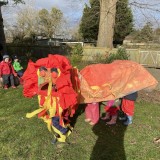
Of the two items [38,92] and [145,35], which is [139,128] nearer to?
[38,92]

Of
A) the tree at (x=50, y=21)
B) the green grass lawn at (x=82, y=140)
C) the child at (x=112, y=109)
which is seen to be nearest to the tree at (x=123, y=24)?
the tree at (x=50, y=21)

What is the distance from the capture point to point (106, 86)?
637 cm

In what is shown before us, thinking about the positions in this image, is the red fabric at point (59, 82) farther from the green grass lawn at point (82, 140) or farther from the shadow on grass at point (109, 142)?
the shadow on grass at point (109, 142)

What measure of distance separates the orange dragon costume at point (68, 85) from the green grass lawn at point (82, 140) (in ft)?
1.10

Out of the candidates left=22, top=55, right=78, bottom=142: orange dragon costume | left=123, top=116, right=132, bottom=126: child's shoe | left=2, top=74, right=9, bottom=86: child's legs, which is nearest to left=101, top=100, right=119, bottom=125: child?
left=123, top=116, right=132, bottom=126: child's shoe

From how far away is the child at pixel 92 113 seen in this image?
657cm

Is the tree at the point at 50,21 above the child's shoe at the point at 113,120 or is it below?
below

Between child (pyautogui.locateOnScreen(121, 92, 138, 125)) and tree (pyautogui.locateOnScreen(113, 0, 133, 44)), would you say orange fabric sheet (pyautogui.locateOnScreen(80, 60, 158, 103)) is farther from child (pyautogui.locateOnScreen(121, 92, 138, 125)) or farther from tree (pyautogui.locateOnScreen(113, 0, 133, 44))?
tree (pyautogui.locateOnScreen(113, 0, 133, 44))

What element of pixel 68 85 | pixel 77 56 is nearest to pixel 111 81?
pixel 68 85

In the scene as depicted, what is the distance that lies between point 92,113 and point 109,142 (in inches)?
39.1

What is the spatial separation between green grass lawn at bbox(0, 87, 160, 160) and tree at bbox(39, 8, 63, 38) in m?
53.0

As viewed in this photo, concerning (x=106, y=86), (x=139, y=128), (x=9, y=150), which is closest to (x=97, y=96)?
(x=106, y=86)

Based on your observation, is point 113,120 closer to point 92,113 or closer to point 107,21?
point 92,113

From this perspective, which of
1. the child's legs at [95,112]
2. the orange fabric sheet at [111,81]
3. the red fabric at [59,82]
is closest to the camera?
the red fabric at [59,82]
